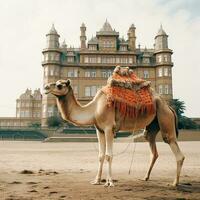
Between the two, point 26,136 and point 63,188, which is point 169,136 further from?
point 26,136

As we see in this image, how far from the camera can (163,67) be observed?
72938mm

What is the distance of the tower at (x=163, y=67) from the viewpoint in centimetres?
7225

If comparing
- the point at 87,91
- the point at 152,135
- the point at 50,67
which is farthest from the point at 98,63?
the point at 152,135

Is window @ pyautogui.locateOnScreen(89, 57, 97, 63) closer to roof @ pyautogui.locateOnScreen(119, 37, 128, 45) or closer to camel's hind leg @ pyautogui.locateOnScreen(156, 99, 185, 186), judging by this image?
roof @ pyautogui.locateOnScreen(119, 37, 128, 45)

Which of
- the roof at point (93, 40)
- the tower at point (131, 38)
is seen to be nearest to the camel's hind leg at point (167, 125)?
the roof at point (93, 40)

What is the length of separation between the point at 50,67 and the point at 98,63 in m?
10.8

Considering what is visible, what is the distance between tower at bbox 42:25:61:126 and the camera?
70.4 meters

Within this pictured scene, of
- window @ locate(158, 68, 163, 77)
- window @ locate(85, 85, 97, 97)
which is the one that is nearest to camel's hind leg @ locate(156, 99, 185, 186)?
window @ locate(85, 85, 97, 97)

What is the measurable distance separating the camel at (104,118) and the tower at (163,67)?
6572 centimetres

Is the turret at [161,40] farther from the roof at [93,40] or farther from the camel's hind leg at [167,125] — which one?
the camel's hind leg at [167,125]

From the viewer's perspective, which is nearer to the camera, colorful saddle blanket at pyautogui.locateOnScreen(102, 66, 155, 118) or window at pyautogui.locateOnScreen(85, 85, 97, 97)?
colorful saddle blanket at pyautogui.locateOnScreen(102, 66, 155, 118)

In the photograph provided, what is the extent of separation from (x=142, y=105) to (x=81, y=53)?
67.0m

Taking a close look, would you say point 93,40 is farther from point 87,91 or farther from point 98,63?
point 87,91

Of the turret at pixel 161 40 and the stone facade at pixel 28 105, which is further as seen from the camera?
the stone facade at pixel 28 105
